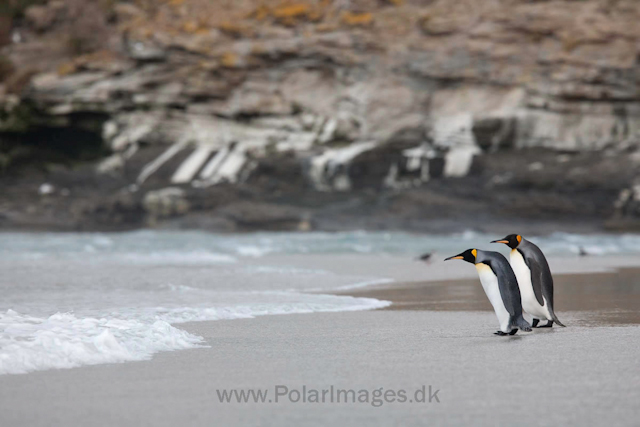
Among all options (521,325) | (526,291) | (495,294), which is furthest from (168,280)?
(521,325)

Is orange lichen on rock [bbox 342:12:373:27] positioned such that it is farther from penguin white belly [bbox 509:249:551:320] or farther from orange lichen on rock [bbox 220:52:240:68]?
penguin white belly [bbox 509:249:551:320]

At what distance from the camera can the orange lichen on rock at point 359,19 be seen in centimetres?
2753

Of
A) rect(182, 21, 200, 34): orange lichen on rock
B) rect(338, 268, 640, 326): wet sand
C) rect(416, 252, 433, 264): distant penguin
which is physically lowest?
rect(416, 252, 433, 264): distant penguin

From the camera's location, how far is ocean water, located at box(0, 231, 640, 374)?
4.73 metres

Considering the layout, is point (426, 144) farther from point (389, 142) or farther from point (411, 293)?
point (411, 293)

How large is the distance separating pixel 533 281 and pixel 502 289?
451mm

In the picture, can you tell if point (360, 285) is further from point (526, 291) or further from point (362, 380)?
point (362, 380)

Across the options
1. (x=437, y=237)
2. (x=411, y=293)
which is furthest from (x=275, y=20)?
(x=411, y=293)

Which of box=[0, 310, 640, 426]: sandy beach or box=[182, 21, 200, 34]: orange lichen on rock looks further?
box=[182, 21, 200, 34]: orange lichen on rock

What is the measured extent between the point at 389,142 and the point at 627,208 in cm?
716

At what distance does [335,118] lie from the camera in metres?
27.3

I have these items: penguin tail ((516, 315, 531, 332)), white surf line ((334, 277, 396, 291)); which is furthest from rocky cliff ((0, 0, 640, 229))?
penguin tail ((516, 315, 531, 332))

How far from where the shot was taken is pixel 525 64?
26172 millimetres

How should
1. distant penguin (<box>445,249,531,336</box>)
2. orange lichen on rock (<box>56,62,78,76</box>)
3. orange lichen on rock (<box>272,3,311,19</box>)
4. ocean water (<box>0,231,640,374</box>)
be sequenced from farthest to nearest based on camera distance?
1. orange lichen on rock (<box>56,62,78,76</box>)
2. orange lichen on rock (<box>272,3,311,19</box>)
3. distant penguin (<box>445,249,531,336</box>)
4. ocean water (<box>0,231,640,374</box>)
